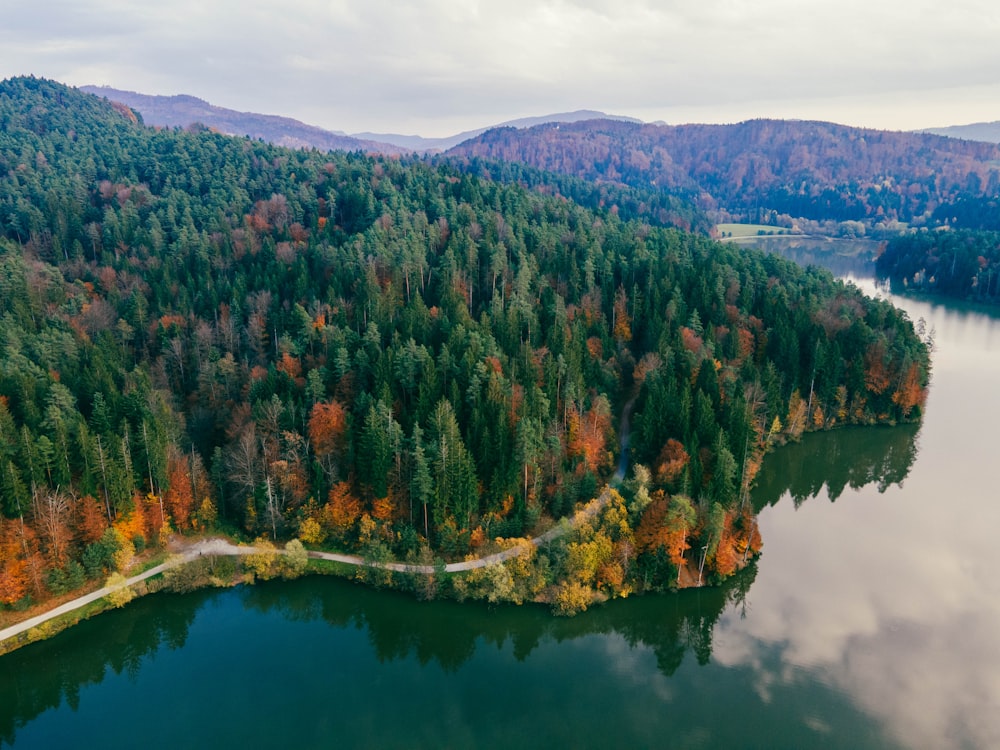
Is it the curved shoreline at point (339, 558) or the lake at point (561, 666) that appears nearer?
the lake at point (561, 666)

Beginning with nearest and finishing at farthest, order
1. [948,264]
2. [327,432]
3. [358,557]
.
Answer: [358,557] < [327,432] < [948,264]

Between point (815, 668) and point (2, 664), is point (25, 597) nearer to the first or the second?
point (2, 664)

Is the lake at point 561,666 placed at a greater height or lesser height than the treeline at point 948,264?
lesser

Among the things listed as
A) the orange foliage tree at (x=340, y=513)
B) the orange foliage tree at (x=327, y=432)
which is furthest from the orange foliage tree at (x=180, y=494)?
the orange foliage tree at (x=340, y=513)

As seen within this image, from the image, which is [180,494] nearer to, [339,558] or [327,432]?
[327,432]

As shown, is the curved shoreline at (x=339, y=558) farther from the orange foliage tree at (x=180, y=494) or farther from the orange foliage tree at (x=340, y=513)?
the orange foliage tree at (x=180, y=494)

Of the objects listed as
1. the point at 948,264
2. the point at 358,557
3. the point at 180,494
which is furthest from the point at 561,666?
the point at 948,264
